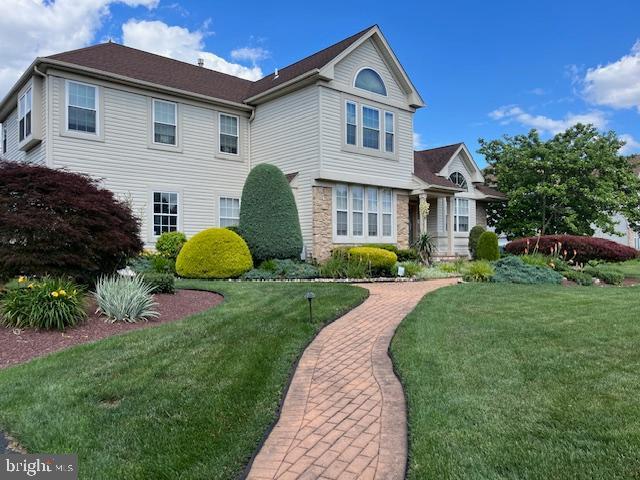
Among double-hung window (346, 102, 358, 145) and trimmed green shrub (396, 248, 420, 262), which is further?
trimmed green shrub (396, 248, 420, 262)

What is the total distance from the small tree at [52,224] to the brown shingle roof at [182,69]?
8640mm

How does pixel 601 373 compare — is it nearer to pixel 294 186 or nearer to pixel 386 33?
pixel 294 186

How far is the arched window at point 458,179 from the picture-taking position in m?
24.2

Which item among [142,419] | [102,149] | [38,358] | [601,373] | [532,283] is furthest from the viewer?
[102,149]

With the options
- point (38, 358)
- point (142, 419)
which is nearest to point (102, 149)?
point (38, 358)

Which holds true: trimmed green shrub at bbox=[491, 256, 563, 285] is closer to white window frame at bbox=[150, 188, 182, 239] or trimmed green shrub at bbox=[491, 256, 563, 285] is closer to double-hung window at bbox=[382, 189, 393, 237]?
double-hung window at bbox=[382, 189, 393, 237]

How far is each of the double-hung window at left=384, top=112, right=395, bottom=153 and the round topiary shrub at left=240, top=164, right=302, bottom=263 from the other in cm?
564

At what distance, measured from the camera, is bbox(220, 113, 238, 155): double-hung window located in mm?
18391

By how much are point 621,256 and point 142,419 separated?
1841 cm

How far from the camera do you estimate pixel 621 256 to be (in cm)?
1742

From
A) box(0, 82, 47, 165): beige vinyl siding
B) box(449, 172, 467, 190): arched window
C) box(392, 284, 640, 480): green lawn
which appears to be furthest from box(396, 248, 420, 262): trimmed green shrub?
box(0, 82, 47, 165): beige vinyl siding

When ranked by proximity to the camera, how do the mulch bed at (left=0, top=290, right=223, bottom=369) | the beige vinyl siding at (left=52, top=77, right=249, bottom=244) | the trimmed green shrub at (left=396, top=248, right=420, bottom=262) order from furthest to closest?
the trimmed green shrub at (left=396, top=248, right=420, bottom=262)
the beige vinyl siding at (left=52, top=77, right=249, bottom=244)
the mulch bed at (left=0, top=290, right=223, bottom=369)

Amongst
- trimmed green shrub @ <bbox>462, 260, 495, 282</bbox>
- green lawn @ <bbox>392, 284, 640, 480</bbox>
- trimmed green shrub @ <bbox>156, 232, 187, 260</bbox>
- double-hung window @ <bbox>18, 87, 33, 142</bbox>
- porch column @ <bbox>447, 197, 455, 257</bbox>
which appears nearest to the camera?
green lawn @ <bbox>392, 284, 640, 480</bbox>

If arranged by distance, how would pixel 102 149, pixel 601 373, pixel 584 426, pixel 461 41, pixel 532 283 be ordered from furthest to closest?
pixel 461 41, pixel 102 149, pixel 532 283, pixel 601 373, pixel 584 426
